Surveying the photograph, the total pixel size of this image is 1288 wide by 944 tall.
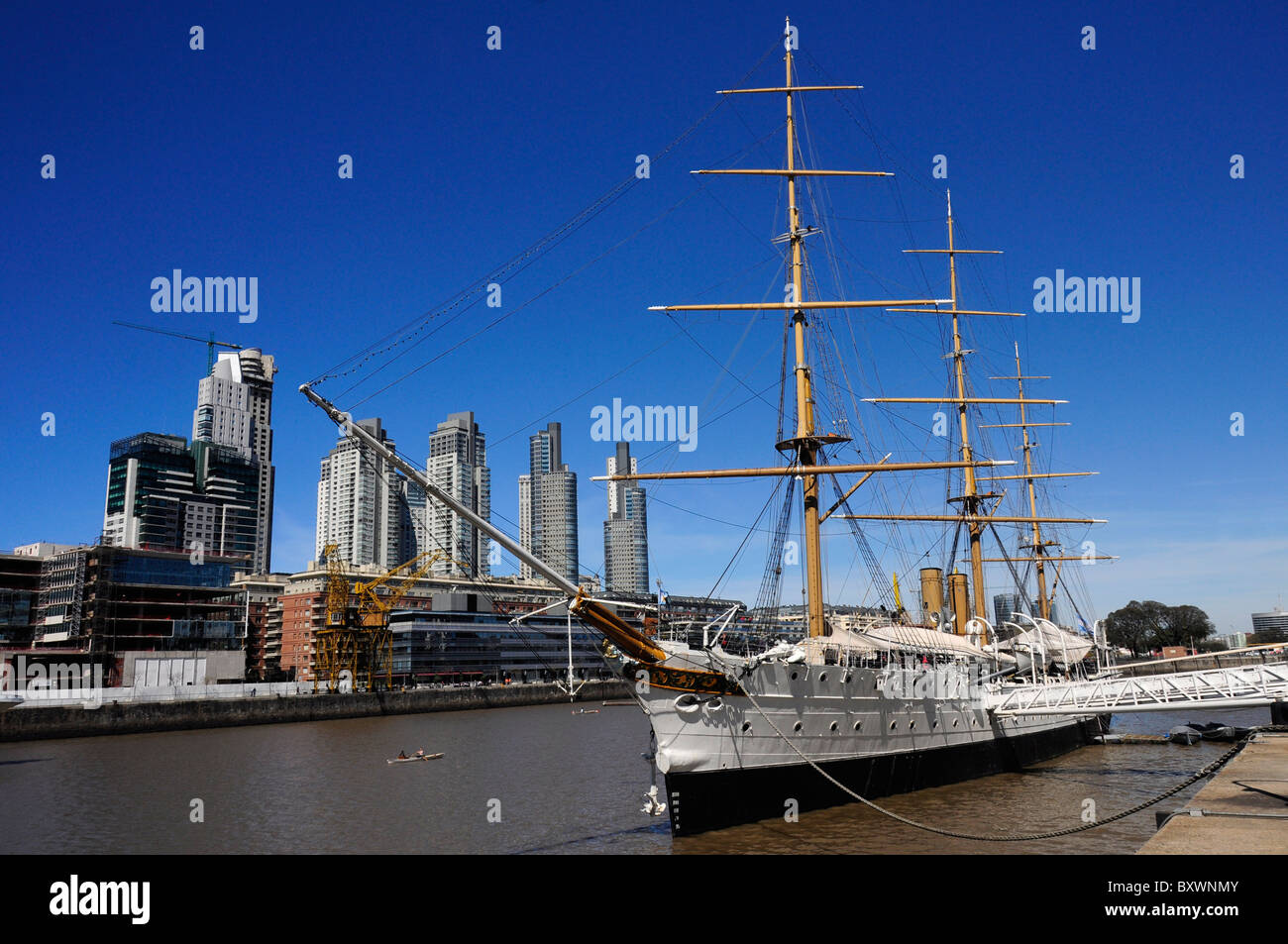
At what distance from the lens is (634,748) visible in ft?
172

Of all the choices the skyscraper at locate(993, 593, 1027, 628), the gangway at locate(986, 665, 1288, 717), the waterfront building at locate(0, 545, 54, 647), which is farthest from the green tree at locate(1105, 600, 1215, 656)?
the waterfront building at locate(0, 545, 54, 647)

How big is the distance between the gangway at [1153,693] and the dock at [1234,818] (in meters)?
4.74

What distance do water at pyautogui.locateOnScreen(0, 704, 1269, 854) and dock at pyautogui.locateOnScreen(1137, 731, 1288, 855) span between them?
3.09 metres

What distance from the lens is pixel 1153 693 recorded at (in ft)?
99.7

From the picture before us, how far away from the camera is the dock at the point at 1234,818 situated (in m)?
13.1

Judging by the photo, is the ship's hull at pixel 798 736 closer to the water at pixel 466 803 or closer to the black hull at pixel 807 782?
the black hull at pixel 807 782

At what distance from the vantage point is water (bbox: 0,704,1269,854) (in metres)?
23.7

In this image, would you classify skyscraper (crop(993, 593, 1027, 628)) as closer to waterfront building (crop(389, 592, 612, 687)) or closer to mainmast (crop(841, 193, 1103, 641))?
mainmast (crop(841, 193, 1103, 641))

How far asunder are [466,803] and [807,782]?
1352 cm

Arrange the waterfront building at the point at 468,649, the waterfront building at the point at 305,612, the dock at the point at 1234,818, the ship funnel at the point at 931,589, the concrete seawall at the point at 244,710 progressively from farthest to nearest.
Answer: the waterfront building at the point at 305,612 < the waterfront building at the point at 468,649 < the concrete seawall at the point at 244,710 < the ship funnel at the point at 931,589 < the dock at the point at 1234,818

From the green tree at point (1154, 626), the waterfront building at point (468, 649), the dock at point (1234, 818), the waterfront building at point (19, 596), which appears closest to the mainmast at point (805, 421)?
the dock at point (1234, 818)

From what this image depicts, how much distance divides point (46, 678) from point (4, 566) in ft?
80.2

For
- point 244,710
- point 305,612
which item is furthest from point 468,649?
point 244,710

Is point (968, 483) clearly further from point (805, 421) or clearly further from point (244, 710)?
point (244, 710)
